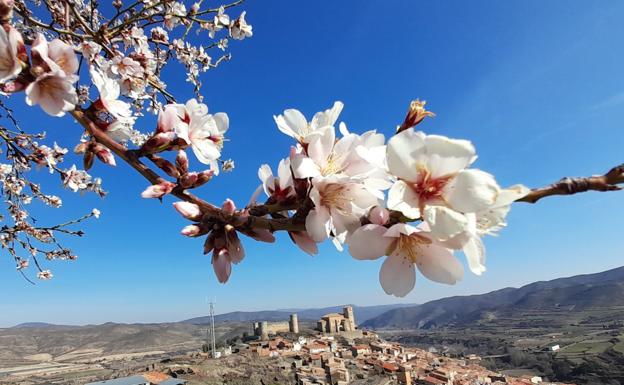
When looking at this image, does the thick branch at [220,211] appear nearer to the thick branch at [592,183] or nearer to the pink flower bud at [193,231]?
the pink flower bud at [193,231]

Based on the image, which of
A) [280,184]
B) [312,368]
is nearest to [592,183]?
[280,184]

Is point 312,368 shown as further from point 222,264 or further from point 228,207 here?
point 228,207

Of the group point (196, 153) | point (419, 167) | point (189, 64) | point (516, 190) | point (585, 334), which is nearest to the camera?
point (516, 190)

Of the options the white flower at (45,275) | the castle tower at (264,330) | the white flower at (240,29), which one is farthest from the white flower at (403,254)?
the castle tower at (264,330)

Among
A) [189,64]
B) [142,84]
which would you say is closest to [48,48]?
[142,84]

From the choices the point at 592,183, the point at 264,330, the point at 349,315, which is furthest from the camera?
the point at 349,315

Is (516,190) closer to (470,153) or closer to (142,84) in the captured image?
(470,153)

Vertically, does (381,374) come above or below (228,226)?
below

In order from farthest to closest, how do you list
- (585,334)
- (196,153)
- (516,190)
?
(585,334) < (196,153) < (516,190)
